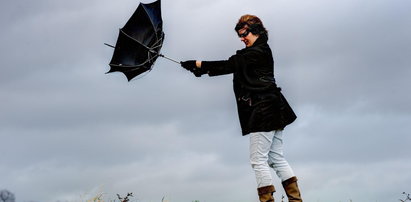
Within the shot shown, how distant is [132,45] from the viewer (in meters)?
7.55

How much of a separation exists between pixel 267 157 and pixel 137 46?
2.40m

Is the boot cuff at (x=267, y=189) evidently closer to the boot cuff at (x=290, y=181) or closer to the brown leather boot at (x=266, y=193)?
the brown leather boot at (x=266, y=193)

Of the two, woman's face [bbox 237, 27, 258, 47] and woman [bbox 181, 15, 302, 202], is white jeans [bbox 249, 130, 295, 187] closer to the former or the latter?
woman [bbox 181, 15, 302, 202]

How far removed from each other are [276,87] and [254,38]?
633mm

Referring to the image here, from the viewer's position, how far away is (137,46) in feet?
24.7

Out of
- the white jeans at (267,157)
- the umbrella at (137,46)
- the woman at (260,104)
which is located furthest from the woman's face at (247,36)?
the umbrella at (137,46)

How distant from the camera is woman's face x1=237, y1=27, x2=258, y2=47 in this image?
6629 mm

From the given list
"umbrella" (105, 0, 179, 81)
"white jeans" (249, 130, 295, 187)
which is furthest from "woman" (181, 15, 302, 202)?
"umbrella" (105, 0, 179, 81)

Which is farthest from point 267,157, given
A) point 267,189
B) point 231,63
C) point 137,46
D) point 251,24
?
point 137,46

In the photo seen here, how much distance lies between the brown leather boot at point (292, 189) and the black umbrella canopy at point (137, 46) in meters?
2.38

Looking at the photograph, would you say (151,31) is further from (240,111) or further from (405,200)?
(405,200)

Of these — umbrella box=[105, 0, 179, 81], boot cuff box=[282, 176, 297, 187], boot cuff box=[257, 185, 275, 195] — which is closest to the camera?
boot cuff box=[257, 185, 275, 195]

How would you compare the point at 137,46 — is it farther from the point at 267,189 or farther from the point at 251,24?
the point at 267,189

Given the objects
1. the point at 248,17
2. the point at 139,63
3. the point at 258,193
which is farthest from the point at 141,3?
the point at 258,193
